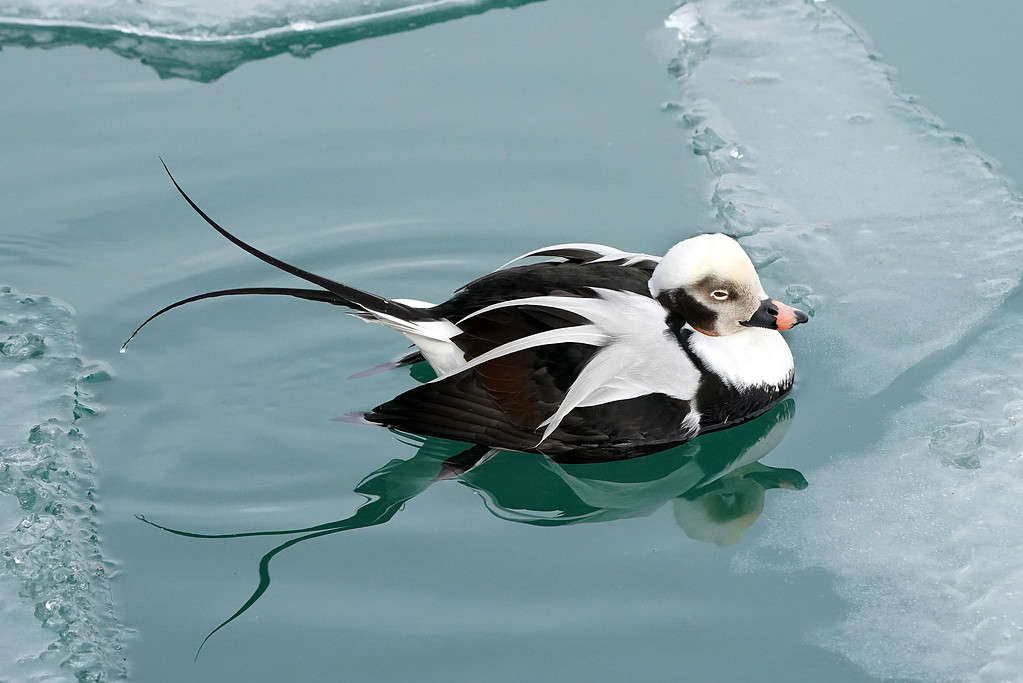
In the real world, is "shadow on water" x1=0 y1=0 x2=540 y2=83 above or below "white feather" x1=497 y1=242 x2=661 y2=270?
above

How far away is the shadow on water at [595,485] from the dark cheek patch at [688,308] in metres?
0.37

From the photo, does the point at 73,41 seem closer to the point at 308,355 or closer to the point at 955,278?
the point at 308,355

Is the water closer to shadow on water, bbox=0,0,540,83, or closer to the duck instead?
shadow on water, bbox=0,0,540,83

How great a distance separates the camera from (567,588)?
3373 mm

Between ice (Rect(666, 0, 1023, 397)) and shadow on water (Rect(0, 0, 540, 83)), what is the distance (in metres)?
1.21

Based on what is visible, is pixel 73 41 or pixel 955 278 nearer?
pixel 955 278

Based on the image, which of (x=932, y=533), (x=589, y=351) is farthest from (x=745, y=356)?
(x=932, y=533)

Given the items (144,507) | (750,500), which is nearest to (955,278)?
(750,500)

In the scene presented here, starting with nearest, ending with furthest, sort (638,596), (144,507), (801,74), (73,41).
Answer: (638,596) < (144,507) < (801,74) < (73,41)

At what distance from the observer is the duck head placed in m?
3.71

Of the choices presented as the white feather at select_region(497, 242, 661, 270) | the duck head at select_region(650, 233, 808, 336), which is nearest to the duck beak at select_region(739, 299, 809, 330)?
the duck head at select_region(650, 233, 808, 336)

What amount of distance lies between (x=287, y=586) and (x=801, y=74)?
3.30 meters

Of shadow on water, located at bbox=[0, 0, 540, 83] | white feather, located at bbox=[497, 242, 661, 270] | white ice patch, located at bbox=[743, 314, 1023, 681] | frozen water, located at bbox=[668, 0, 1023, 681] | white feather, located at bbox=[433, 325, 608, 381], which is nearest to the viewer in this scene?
white ice patch, located at bbox=[743, 314, 1023, 681]

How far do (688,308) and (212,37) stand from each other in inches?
124
